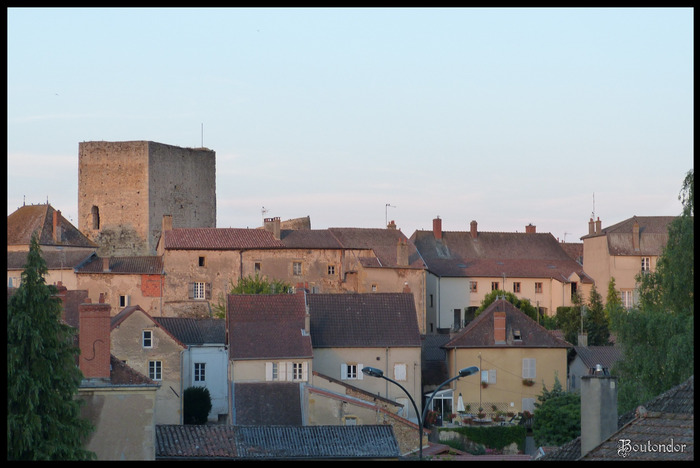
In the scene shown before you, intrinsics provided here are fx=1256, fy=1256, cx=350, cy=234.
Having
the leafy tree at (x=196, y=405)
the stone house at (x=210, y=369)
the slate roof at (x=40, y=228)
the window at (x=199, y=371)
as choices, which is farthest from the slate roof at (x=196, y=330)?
the slate roof at (x=40, y=228)

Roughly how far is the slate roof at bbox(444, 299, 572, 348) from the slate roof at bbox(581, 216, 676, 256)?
2060cm

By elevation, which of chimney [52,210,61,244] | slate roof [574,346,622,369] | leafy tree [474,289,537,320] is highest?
chimney [52,210,61,244]

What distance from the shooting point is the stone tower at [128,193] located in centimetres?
7638

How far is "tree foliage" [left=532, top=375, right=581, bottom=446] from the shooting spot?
38.2 meters

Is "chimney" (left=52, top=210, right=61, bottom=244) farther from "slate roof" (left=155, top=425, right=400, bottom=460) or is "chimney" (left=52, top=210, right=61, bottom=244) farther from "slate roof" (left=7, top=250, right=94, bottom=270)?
"slate roof" (left=155, top=425, right=400, bottom=460)

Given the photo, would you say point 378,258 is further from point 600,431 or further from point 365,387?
point 600,431

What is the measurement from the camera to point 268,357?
136 feet

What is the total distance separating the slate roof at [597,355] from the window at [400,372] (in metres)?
7.03

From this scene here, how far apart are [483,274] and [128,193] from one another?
22819mm

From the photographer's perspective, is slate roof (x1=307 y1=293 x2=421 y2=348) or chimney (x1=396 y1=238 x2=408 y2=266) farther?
chimney (x1=396 y1=238 x2=408 y2=266)

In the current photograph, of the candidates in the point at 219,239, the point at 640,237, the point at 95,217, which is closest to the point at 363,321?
the point at 219,239

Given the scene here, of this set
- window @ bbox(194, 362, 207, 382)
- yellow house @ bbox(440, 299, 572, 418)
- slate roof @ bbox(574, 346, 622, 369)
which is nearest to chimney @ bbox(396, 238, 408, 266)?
slate roof @ bbox(574, 346, 622, 369)

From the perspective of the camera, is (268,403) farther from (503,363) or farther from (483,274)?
(483,274)
